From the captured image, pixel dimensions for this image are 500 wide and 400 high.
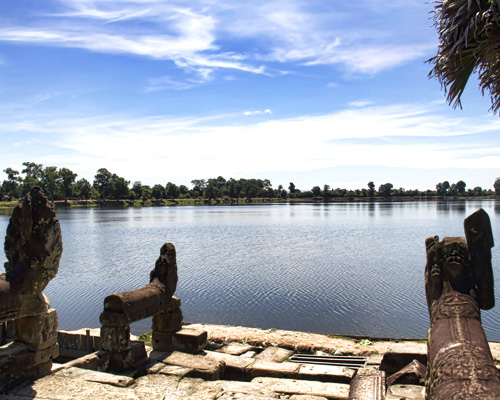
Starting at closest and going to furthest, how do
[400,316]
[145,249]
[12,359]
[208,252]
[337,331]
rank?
[12,359]
[337,331]
[400,316]
[208,252]
[145,249]

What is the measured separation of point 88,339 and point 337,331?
8.07 meters

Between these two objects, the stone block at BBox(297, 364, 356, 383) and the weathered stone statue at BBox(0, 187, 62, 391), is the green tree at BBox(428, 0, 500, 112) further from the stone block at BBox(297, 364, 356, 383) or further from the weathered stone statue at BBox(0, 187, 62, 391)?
the weathered stone statue at BBox(0, 187, 62, 391)

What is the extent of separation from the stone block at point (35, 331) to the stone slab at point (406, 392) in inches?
204

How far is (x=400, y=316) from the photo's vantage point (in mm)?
15320

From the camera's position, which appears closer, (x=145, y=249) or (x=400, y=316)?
(x=400, y=316)

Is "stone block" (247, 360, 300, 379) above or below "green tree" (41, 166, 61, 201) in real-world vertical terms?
below

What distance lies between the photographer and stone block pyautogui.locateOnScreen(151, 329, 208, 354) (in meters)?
8.95

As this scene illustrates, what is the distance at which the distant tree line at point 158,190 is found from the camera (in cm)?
11324

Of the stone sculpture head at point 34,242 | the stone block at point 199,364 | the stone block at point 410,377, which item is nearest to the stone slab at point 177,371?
the stone block at point 199,364

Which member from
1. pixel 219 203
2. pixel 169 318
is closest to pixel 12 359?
pixel 169 318

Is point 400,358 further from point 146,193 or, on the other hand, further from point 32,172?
point 146,193

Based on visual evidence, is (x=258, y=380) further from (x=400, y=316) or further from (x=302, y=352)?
(x=400, y=316)

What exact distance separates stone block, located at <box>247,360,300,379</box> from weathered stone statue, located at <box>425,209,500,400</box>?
4.75 m

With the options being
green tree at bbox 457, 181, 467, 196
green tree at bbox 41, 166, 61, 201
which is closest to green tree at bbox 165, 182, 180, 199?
green tree at bbox 41, 166, 61, 201
